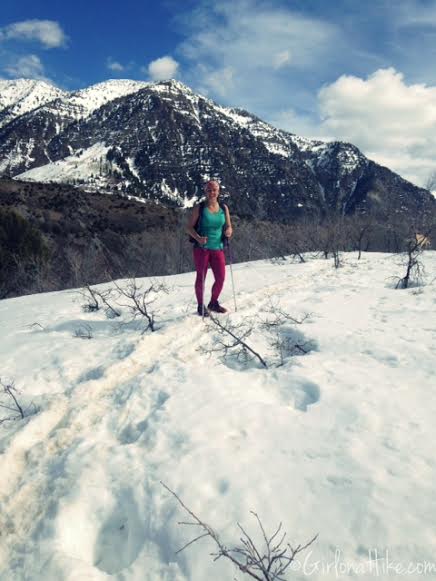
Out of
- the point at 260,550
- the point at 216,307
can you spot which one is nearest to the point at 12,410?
the point at 260,550

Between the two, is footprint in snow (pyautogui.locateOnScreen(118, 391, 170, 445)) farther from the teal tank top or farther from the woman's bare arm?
the teal tank top

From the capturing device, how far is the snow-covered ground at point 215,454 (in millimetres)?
1923

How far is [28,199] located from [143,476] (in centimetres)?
8419

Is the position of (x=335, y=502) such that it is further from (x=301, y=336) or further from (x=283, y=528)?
(x=301, y=336)

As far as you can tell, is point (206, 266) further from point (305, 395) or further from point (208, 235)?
point (305, 395)

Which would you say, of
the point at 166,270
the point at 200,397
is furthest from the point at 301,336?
the point at 166,270

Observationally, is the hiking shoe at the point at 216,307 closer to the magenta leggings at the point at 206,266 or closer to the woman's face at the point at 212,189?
the magenta leggings at the point at 206,266

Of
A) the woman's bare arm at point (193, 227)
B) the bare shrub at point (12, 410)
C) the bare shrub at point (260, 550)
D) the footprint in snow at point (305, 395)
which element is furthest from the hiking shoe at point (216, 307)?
the bare shrub at point (260, 550)

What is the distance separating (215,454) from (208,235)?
4105 mm

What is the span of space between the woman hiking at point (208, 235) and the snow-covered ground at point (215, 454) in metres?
1.36

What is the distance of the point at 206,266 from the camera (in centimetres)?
619

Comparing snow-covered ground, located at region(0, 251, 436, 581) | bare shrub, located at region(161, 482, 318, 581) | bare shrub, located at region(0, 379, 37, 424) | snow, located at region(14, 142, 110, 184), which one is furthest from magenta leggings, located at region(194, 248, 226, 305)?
snow, located at region(14, 142, 110, 184)

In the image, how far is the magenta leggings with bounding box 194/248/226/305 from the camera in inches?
237

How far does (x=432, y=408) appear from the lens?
9.49ft
